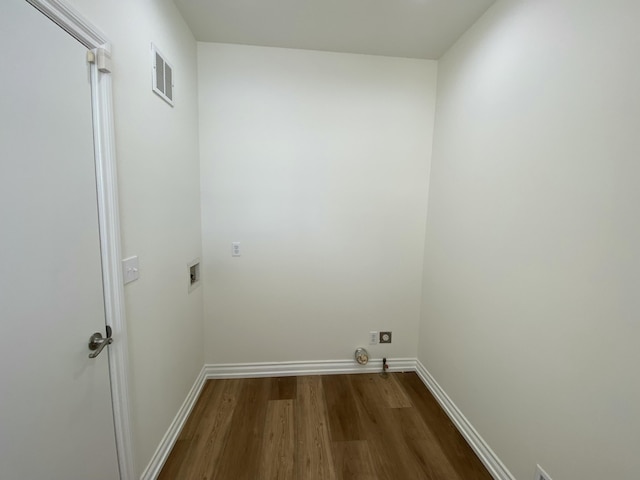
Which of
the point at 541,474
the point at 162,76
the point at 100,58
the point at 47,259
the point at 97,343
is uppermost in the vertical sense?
the point at 162,76

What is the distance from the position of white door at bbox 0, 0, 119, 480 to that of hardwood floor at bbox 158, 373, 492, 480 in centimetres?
68

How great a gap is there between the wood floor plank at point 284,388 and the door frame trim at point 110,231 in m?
0.99

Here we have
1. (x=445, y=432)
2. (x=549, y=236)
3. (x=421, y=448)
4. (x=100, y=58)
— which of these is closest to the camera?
(x=100, y=58)

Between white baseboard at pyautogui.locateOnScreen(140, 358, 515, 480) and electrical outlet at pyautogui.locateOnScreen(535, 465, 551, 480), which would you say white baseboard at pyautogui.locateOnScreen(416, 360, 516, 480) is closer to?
white baseboard at pyautogui.locateOnScreen(140, 358, 515, 480)

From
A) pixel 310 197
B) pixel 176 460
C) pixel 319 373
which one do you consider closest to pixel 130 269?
pixel 176 460

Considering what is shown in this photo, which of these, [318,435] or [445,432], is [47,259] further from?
[445,432]

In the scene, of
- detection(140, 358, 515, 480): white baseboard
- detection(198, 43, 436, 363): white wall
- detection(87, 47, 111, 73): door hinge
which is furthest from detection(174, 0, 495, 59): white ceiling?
detection(140, 358, 515, 480): white baseboard

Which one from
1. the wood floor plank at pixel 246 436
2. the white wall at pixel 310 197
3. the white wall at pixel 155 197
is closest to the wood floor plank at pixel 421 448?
the white wall at pixel 310 197

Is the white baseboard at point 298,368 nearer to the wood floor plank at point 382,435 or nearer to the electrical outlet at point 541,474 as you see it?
the wood floor plank at point 382,435

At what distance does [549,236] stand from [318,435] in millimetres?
1743

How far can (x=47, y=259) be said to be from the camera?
2.60 feet

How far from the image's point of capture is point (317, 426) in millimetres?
1683

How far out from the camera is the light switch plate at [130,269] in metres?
1.10

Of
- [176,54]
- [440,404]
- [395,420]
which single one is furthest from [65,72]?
[440,404]
